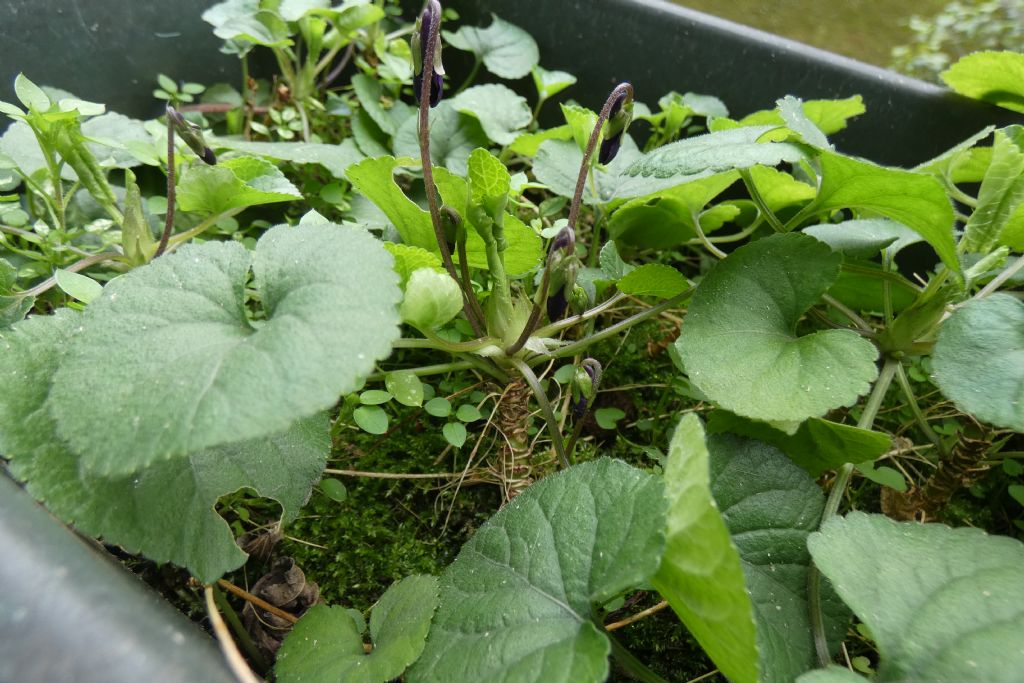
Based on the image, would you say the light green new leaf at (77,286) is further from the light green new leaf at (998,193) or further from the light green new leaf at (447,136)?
the light green new leaf at (998,193)

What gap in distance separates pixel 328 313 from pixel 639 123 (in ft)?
2.84

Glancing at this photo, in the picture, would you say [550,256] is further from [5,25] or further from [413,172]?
[5,25]

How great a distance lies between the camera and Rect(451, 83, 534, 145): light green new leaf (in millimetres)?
1040

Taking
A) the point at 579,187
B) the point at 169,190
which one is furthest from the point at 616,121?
the point at 169,190

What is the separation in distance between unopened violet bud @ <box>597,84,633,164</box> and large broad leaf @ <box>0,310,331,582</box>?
0.47 metres

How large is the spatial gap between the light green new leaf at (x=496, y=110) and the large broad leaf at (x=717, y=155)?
1.24 ft

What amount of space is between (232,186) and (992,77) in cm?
102

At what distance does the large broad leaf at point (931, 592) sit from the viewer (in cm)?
48

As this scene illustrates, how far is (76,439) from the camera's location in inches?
18.1

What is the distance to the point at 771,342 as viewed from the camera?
0.68 m

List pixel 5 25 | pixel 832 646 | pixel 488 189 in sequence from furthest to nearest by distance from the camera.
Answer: pixel 5 25
pixel 488 189
pixel 832 646

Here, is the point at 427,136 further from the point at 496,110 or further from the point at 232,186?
the point at 496,110

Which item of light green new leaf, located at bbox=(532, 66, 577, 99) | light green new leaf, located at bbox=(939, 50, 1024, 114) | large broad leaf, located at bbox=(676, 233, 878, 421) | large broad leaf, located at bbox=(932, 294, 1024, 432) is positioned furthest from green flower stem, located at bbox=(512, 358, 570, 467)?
light green new leaf, located at bbox=(939, 50, 1024, 114)

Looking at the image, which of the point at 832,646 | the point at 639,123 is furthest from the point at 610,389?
the point at 639,123
